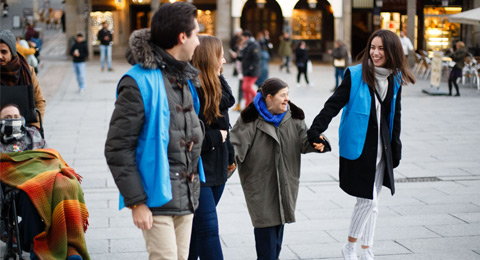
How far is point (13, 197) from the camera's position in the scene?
5.06 meters

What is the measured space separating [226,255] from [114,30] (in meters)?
30.2

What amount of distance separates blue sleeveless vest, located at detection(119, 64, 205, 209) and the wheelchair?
79.5 inches

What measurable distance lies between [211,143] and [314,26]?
31.2m

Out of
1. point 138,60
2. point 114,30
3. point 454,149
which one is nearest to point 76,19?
point 114,30

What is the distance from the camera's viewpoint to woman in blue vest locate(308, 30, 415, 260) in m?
5.01

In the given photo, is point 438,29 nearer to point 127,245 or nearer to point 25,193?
point 127,245

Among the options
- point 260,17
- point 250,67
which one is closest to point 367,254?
point 250,67

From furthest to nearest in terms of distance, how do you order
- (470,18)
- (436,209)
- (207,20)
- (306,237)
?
(207,20) → (470,18) → (436,209) → (306,237)

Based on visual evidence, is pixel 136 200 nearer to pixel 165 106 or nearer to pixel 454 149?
pixel 165 106

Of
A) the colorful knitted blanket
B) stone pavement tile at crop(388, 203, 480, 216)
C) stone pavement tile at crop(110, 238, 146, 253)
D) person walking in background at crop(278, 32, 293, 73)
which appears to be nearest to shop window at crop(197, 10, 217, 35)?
person walking in background at crop(278, 32, 293, 73)

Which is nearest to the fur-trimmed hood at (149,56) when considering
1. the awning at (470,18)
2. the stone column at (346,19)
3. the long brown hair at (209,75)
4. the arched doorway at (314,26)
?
the long brown hair at (209,75)

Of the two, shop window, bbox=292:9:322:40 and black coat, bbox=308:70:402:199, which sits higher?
→ shop window, bbox=292:9:322:40

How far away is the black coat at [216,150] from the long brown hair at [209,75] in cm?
5

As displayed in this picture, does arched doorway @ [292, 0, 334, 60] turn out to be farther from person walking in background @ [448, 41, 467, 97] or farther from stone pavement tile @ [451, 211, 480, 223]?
stone pavement tile @ [451, 211, 480, 223]
